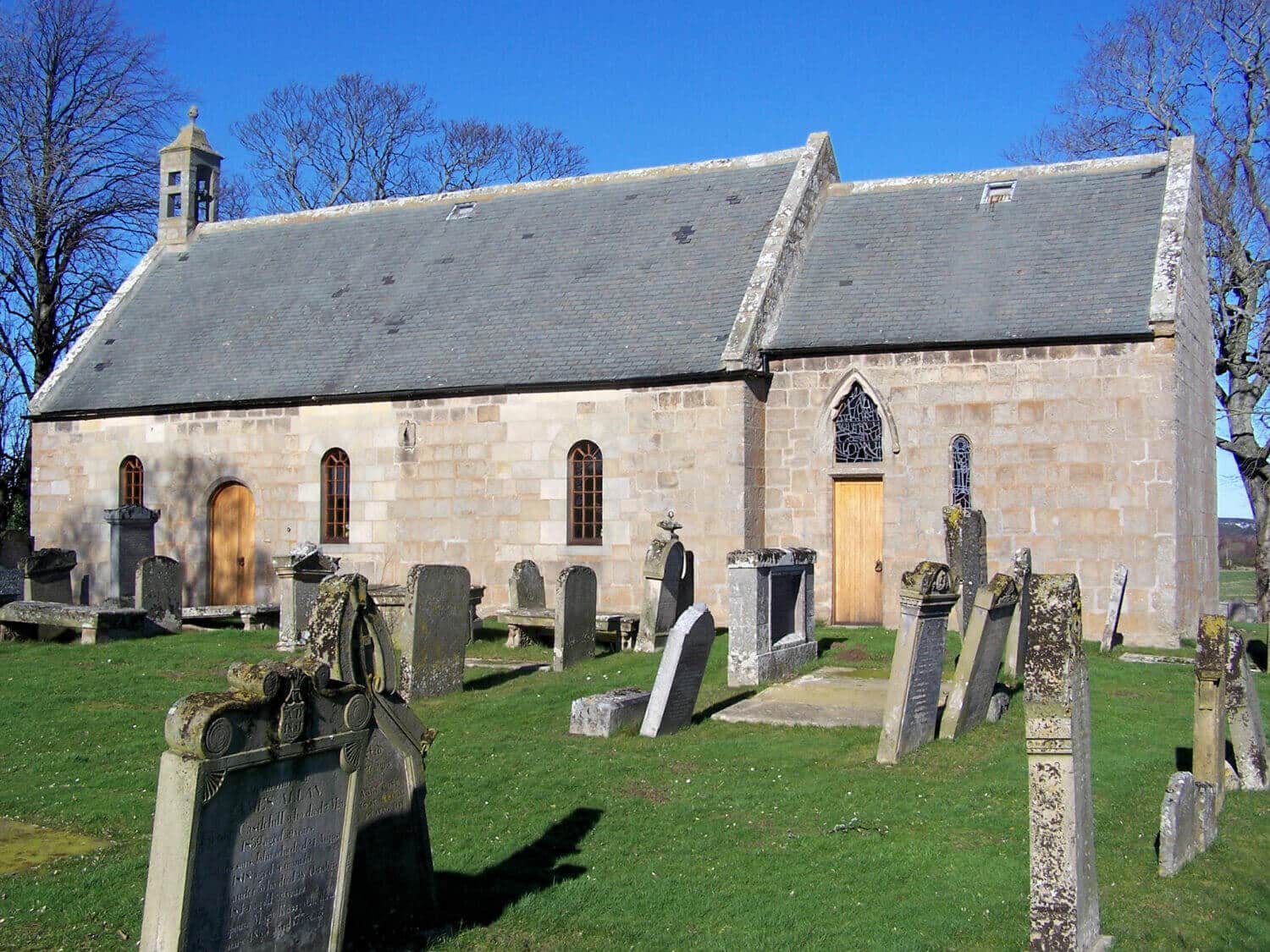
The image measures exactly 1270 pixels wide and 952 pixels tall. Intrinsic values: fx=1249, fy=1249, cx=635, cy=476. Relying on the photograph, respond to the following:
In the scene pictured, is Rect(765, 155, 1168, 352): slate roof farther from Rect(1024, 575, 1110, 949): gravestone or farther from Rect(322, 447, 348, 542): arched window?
Rect(1024, 575, 1110, 949): gravestone

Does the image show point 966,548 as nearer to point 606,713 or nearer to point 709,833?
point 606,713

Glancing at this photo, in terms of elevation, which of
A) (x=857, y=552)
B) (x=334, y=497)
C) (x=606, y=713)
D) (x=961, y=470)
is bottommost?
(x=606, y=713)

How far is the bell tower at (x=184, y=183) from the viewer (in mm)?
31906

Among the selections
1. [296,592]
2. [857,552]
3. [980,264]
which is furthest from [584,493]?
[980,264]

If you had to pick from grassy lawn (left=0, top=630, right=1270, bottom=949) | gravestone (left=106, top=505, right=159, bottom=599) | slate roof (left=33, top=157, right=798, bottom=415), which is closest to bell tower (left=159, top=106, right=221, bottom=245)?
slate roof (left=33, top=157, right=798, bottom=415)

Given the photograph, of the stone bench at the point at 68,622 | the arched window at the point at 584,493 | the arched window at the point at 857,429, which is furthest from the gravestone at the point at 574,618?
the stone bench at the point at 68,622

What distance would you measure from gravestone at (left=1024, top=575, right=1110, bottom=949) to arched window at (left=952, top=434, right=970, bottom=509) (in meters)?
14.7

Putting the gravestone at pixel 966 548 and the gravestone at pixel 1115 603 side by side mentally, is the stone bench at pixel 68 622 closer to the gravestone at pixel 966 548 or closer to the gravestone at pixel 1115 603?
the gravestone at pixel 966 548

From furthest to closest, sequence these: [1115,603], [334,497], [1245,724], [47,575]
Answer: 1. [334,497]
2. [47,575]
3. [1115,603]
4. [1245,724]

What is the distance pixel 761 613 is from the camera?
48.9ft

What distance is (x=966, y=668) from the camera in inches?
460

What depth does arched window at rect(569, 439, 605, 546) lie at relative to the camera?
2314cm

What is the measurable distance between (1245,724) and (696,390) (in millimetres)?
12838

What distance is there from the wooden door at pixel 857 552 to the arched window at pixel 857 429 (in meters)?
0.46
